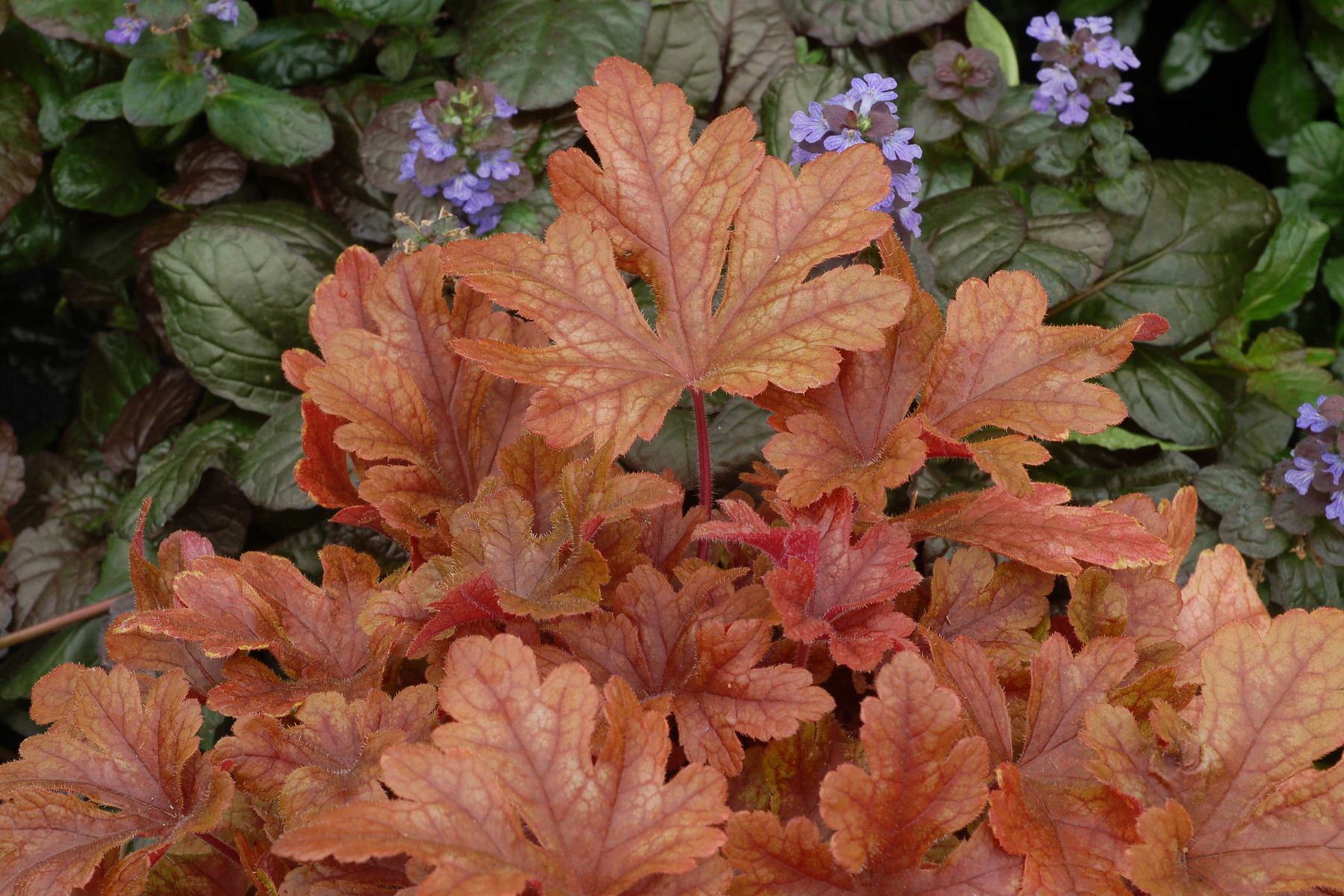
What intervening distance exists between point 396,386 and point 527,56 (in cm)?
88

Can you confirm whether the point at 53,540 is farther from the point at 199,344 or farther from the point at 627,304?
the point at 627,304

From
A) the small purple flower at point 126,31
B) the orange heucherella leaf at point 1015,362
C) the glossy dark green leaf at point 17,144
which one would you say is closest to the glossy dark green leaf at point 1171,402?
the orange heucherella leaf at point 1015,362

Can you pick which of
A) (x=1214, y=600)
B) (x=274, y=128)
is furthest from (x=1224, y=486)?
(x=274, y=128)

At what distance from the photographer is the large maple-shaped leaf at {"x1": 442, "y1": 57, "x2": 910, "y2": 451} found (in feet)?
2.37

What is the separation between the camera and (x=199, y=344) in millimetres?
1433

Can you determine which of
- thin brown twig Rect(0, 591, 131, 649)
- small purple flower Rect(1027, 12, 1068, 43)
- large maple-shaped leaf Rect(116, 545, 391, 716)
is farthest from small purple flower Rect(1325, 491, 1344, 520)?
thin brown twig Rect(0, 591, 131, 649)

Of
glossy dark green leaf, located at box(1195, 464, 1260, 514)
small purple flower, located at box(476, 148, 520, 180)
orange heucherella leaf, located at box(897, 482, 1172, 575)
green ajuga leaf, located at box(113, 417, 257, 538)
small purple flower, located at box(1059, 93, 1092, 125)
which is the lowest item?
green ajuga leaf, located at box(113, 417, 257, 538)

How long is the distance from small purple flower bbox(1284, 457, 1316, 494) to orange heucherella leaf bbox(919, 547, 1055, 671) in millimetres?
632

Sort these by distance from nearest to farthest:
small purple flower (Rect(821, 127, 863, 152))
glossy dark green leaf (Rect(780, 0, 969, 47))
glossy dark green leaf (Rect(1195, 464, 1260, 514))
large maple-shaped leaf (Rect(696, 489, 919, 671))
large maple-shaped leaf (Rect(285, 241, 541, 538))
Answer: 1. large maple-shaped leaf (Rect(696, 489, 919, 671))
2. large maple-shaped leaf (Rect(285, 241, 541, 538))
3. small purple flower (Rect(821, 127, 863, 152))
4. glossy dark green leaf (Rect(1195, 464, 1260, 514))
5. glossy dark green leaf (Rect(780, 0, 969, 47))

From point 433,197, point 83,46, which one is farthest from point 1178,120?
point 83,46

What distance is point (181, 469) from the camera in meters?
1.38

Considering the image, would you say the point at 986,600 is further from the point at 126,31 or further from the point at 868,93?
the point at 126,31

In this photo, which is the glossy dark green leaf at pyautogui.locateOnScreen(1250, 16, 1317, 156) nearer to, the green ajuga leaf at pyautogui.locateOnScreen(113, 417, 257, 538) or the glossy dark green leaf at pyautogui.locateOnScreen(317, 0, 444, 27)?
the glossy dark green leaf at pyautogui.locateOnScreen(317, 0, 444, 27)

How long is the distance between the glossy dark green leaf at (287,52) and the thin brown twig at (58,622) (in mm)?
881
